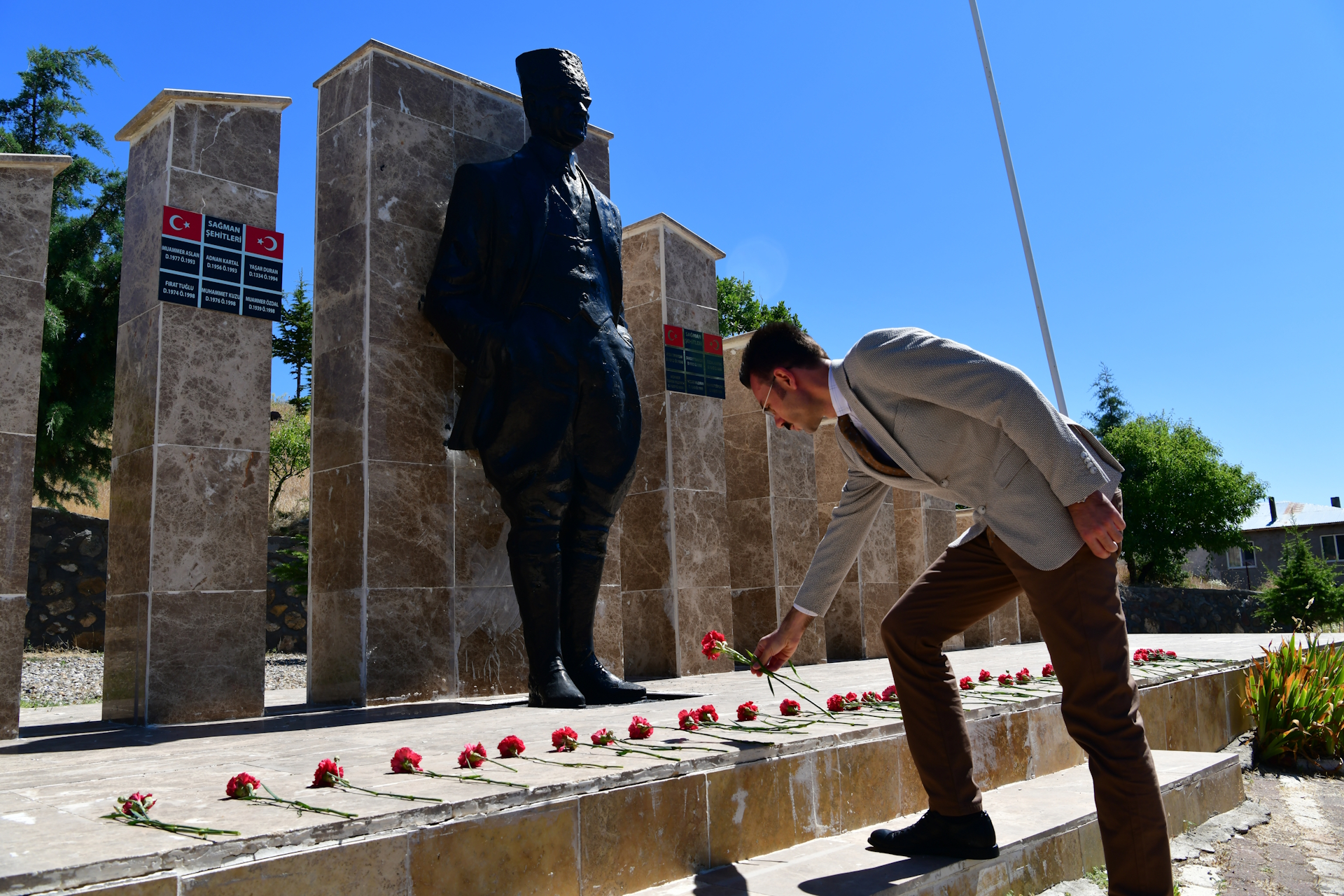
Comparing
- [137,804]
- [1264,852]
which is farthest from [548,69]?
[1264,852]

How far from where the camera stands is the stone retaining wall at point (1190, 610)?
25891 mm

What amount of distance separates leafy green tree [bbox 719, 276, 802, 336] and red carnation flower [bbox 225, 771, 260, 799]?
29.9 metres

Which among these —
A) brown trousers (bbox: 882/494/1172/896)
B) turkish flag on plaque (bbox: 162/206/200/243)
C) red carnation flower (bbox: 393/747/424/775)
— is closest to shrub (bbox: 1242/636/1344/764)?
brown trousers (bbox: 882/494/1172/896)

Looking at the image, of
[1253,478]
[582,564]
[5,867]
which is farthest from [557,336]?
[1253,478]

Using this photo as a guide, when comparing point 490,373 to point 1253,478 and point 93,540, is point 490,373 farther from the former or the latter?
point 1253,478

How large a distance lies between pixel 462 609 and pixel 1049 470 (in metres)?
4.12

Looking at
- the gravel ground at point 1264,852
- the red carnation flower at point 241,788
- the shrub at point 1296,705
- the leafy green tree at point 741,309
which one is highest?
the leafy green tree at point 741,309

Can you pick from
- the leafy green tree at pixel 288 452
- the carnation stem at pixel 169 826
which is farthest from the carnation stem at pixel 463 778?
the leafy green tree at pixel 288 452

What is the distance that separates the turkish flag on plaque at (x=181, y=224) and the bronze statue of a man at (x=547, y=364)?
122 centimetres

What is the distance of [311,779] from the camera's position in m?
2.53

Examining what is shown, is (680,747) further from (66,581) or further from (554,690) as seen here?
(66,581)

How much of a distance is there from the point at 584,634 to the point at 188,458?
2202mm

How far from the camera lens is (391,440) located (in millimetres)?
5711

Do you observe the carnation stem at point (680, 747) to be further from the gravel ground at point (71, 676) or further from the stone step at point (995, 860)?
the gravel ground at point (71, 676)
